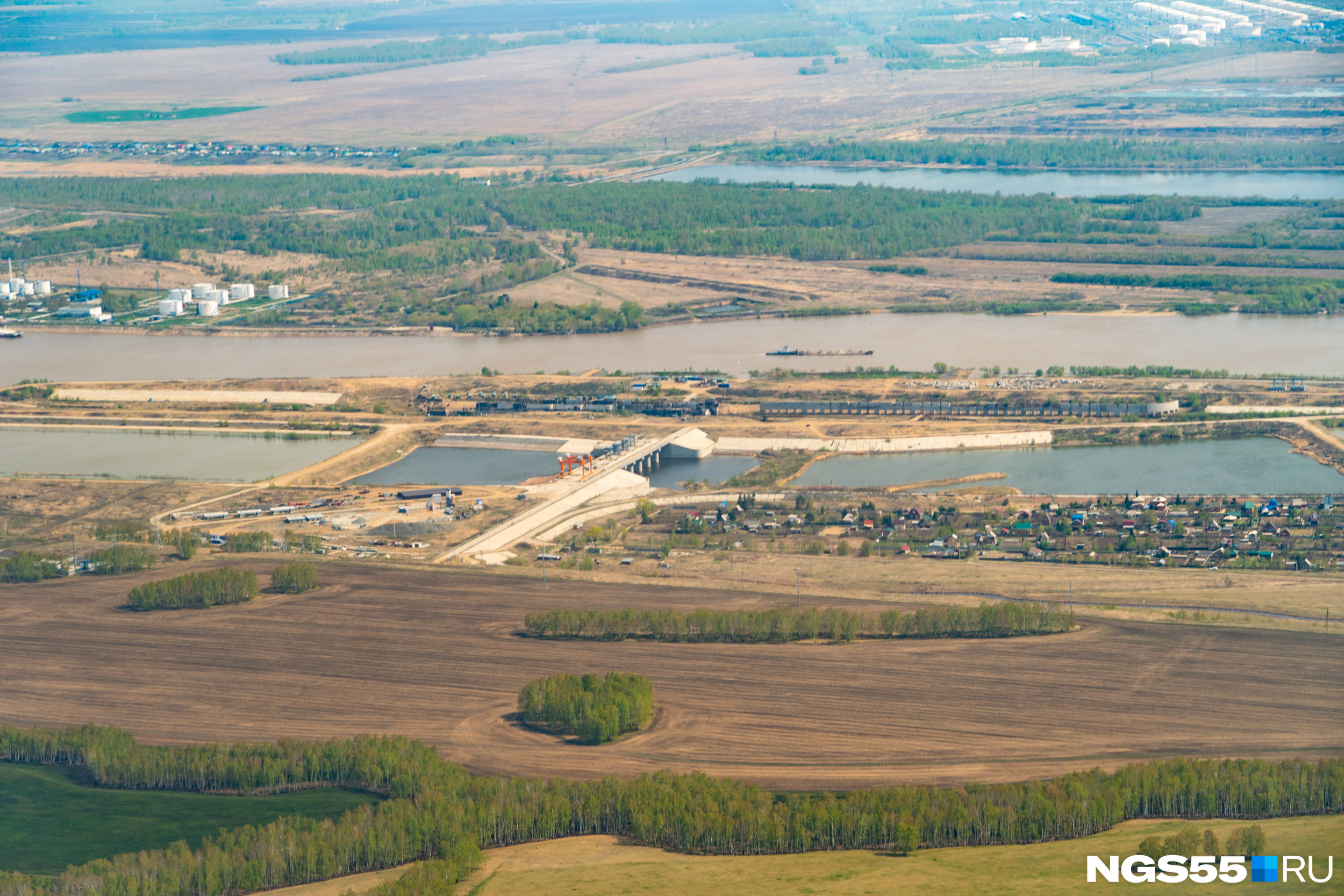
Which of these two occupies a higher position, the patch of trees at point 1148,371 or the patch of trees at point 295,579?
the patch of trees at point 1148,371

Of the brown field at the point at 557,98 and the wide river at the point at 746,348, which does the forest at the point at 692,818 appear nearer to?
the wide river at the point at 746,348

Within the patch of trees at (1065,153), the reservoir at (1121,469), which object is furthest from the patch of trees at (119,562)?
the patch of trees at (1065,153)

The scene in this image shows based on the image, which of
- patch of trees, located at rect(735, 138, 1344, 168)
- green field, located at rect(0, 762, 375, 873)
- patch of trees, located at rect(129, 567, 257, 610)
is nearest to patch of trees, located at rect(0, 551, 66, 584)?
patch of trees, located at rect(129, 567, 257, 610)

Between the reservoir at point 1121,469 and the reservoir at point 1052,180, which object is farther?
the reservoir at point 1052,180

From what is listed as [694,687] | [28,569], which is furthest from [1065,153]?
[694,687]

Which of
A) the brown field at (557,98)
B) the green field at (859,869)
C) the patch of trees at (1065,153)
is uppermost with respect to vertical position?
the brown field at (557,98)

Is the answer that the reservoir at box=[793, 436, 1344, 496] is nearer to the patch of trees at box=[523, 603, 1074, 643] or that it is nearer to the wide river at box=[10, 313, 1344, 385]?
the wide river at box=[10, 313, 1344, 385]

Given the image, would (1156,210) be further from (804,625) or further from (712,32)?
(712,32)
